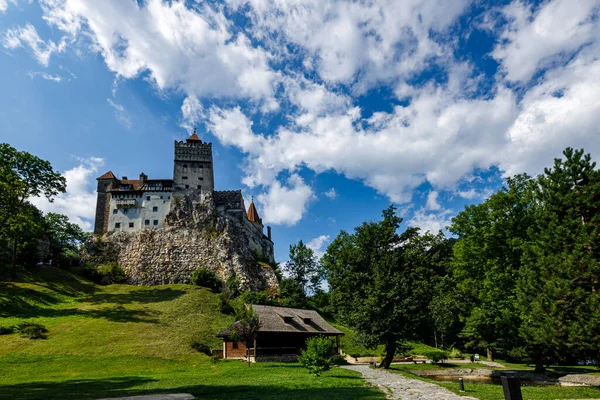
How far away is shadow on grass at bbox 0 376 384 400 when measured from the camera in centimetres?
1514

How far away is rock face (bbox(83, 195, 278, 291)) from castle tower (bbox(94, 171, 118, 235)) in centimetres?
304

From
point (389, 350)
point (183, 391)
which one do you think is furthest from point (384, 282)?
point (183, 391)

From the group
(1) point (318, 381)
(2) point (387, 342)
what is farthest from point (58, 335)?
(2) point (387, 342)

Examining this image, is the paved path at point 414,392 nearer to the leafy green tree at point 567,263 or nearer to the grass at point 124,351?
the grass at point 124,351

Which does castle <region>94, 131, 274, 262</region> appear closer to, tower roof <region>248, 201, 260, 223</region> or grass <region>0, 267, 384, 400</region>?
tower roof <region>248, 201, 260, 223</region>

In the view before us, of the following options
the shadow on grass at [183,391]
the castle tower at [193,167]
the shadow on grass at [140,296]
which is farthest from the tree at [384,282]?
the castle tower at [193,167]

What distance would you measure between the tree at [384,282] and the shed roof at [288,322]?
7.57m

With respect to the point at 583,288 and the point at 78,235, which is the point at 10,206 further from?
the point at 583,288

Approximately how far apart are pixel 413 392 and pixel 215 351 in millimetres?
26206

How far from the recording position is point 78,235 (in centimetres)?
7562

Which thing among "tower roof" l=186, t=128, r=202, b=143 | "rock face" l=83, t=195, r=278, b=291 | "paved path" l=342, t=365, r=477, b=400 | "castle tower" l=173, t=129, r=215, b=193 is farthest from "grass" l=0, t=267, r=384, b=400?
"tower roof" l=186, t=128, r=202, b=143

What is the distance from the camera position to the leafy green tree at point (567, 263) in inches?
758

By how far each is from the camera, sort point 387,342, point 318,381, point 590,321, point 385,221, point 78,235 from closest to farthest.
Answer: point 590,321
point 318,381
point 387,342
point 385,221
point 78,235

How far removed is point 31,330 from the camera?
34.7 m
